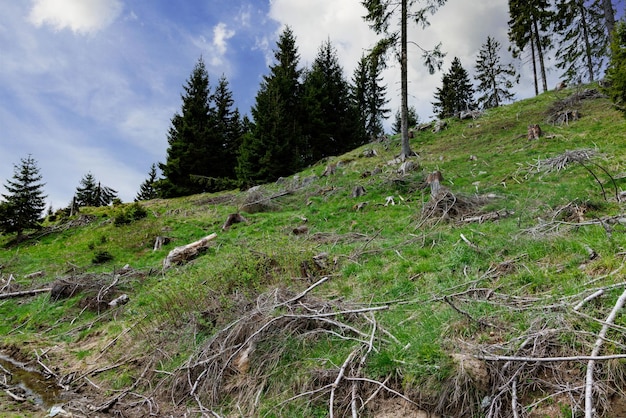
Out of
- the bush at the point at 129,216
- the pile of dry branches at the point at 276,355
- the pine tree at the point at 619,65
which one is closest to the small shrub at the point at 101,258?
the bush at the point at 129,216

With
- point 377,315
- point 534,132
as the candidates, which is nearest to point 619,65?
point 534,132

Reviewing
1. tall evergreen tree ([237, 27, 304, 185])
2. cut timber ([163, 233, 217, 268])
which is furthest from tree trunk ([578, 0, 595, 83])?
cut timber ([163, 233, 217, 268])

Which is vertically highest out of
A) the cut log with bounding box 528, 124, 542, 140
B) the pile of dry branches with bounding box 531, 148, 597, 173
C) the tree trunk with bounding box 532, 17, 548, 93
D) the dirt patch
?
the tree trunk with bounding box 532, 17, 548, 93

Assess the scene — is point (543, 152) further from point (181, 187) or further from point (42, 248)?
point (181, 187)

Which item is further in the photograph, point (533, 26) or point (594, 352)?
point (533, 26)

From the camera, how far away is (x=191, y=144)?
2888cm

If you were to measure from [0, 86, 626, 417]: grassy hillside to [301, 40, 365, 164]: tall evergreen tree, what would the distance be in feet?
68.9

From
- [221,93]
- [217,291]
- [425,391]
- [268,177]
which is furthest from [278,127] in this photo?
[425,391]

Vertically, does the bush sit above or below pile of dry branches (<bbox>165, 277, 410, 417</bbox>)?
above

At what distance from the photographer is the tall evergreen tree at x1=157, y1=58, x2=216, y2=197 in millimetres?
28516

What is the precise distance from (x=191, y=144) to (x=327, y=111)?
13.2 m

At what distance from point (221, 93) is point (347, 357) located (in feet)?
111

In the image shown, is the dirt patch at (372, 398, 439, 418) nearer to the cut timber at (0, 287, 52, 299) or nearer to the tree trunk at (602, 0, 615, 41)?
the cut timber at (0, 287, 52, 299)

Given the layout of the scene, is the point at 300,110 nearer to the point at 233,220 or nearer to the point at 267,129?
the point at 267,129
